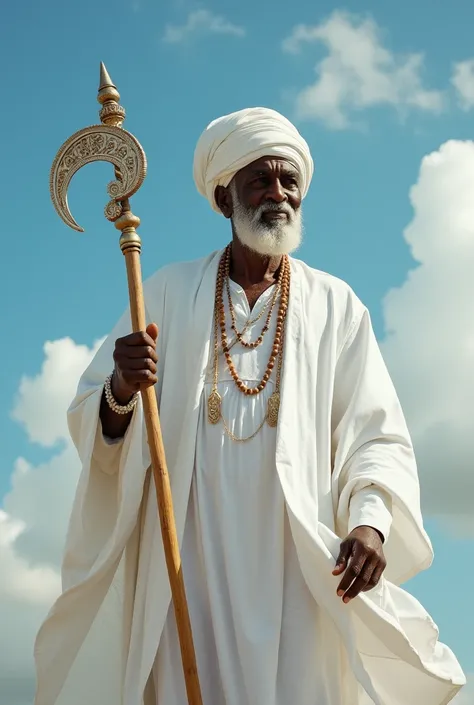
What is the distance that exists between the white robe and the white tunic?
0.28 feet

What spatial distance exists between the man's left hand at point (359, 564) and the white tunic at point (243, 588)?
28cm

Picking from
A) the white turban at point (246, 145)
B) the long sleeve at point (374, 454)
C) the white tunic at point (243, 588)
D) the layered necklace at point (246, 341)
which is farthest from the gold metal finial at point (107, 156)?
the long sleeve at point (374, 454)

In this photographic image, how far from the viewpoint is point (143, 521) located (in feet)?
Answer: 19.3

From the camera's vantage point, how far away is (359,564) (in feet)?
17.5

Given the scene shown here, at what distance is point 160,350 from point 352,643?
162cm

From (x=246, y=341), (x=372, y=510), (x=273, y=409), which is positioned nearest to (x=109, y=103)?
(x=246, y=341)

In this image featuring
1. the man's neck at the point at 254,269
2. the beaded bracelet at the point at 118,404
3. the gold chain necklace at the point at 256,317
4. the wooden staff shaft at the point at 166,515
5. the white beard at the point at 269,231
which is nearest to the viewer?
the wooden staff shaft at the point at 166,515

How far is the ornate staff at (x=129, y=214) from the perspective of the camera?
532cm

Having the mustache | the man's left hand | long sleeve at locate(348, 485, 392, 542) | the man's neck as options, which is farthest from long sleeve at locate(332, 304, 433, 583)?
the mustache

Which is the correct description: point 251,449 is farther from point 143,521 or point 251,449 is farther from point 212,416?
point 143,521

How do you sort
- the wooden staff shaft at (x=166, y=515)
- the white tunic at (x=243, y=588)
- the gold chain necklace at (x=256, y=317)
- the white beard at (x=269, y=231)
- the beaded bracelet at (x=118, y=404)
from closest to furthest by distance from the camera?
the wooden staff shaft at (x=166, y=515)
the white tunic at (x=243, y=588)
the beaded bracelet at (x=118, y=404)
the gold chain necklace at (x=256, y=317)
the white beard at (x=269, y=231)

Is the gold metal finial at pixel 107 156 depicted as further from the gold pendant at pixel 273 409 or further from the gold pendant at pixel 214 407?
the gold pendant at pixel 273 409

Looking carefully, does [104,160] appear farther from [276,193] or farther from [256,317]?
[256,317]

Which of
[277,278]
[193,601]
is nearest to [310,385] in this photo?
[277,278]
